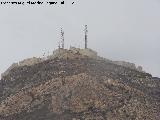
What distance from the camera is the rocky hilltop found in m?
81.6

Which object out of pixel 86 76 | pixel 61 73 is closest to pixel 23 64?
pixel 61 73

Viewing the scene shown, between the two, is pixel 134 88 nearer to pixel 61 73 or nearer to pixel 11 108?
pixel 61 73

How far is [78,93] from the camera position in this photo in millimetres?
84812

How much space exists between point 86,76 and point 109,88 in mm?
5735

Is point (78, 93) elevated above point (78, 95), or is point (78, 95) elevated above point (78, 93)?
point (78, 93)

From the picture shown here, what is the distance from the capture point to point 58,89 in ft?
286

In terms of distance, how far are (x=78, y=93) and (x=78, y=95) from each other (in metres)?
0.67

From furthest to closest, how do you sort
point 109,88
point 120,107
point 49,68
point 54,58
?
point 54,58
point 49,68
point 109,88
point 120,107

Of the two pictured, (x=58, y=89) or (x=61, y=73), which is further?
(x=61, y=73)

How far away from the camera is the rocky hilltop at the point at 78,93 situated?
8156 cm

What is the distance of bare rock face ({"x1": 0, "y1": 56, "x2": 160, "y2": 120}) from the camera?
81500 millimetres

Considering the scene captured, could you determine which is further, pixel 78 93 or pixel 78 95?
pixel 78 93

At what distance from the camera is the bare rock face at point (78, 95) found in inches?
3209

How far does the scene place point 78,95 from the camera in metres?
84.2
